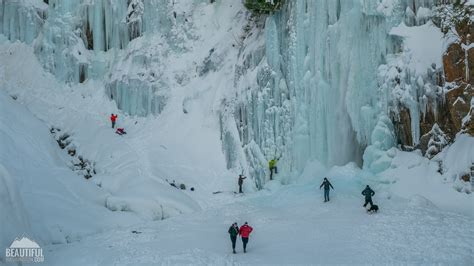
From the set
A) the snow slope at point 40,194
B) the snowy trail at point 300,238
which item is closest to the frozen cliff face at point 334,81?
the snowy trail at point 300,238

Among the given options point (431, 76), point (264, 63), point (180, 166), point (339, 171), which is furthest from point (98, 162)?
point (431, 76)

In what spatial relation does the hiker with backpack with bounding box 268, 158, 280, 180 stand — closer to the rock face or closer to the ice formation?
the ice formation

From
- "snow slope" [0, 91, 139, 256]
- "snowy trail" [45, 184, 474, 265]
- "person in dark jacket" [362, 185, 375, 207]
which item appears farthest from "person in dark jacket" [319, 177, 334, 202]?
"snow slope" [0, 91, 139, 256]

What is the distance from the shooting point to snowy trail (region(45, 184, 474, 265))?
15.2 metres

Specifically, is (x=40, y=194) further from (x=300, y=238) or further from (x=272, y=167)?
(x=300, y=238)

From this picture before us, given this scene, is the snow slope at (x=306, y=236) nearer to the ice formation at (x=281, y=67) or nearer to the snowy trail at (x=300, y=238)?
the snowy trail at (x=300, y=238)

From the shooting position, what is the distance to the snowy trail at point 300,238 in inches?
599

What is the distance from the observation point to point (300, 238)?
17406 mm

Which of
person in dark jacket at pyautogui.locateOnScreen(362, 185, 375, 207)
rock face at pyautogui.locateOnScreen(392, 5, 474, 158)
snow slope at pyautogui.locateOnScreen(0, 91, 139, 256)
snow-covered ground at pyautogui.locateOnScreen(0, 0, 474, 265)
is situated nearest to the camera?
snow-covered ground at pyautogui.locateOnScreen(0, 0, 474, 265)

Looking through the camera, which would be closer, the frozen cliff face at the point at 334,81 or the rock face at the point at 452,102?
the rock face at the point at 452,102

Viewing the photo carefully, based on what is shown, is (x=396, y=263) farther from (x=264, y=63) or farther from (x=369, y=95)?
(x=264, y=63)

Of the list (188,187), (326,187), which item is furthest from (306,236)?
(188,187)

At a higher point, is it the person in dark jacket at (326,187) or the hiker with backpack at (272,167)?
the hiker with backpack at (272,167)

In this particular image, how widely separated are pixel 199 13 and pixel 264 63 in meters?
8.43
